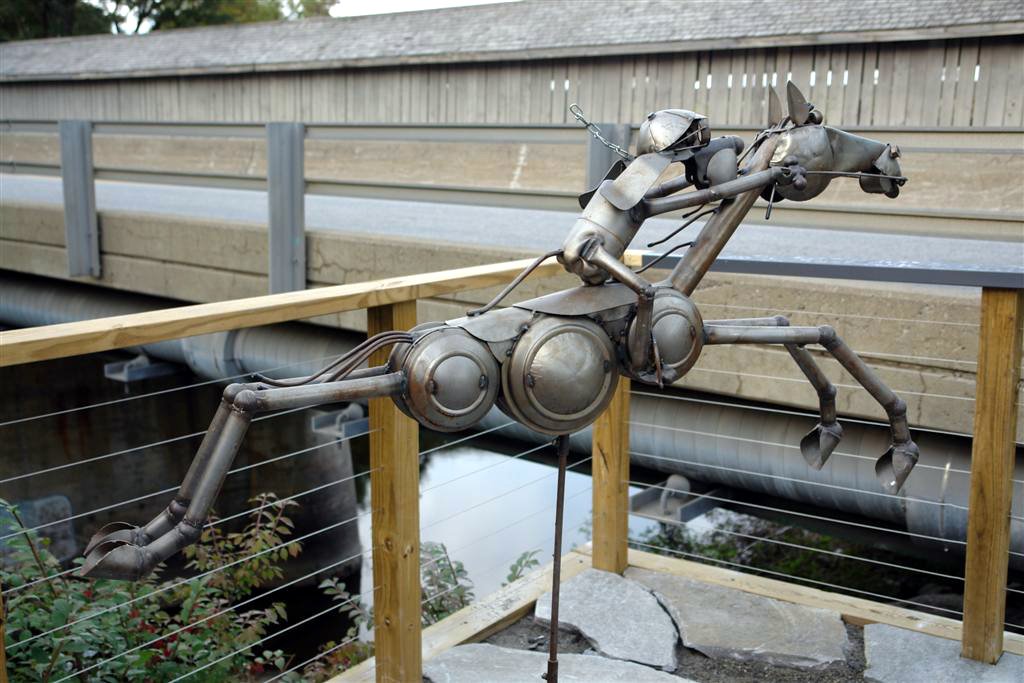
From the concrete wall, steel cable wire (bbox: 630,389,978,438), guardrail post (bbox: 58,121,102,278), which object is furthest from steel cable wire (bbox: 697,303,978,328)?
guardrail post (bbox: 58,121,102,278)

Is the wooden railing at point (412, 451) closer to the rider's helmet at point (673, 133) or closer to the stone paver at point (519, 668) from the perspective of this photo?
the stone paver at point (519, 668)

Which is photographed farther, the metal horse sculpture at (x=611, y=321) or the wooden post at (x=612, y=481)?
the wooden post at (x=612, y=481)

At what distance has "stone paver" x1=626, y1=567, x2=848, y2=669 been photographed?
117 inches

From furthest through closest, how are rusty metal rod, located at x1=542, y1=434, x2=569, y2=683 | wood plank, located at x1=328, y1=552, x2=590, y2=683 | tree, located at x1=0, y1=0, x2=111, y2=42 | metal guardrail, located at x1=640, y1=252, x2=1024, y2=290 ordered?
tree, located at x1=0, y1=0, x2=111, y2=42
wood plank, located at x1=328, y1=552, x2=590, y2=683
metal guardrail, located at x1=640, y1=252, x2=1024, y2=290
rusty metal rod, located at x1=542, y1=434, x2=569, y2=683

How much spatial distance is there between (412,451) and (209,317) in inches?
27.7

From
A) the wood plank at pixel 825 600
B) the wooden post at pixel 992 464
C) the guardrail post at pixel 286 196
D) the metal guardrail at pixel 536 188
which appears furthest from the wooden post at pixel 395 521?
the guardrail post at pixel 286 196

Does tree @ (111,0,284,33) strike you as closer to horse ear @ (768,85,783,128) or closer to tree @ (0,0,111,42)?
tree @ (0,0,111,42)

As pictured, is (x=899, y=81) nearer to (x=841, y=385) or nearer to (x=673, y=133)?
(x=841, y=385)

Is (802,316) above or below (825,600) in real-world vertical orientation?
above

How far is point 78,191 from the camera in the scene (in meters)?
7.15

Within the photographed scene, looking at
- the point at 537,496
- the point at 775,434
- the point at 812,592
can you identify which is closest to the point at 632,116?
the point at 537,496

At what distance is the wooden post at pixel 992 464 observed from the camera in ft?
9.02

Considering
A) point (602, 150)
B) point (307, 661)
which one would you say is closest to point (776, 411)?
point (307, 661)

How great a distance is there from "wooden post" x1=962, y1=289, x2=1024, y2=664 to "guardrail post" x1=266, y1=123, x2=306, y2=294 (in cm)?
412
